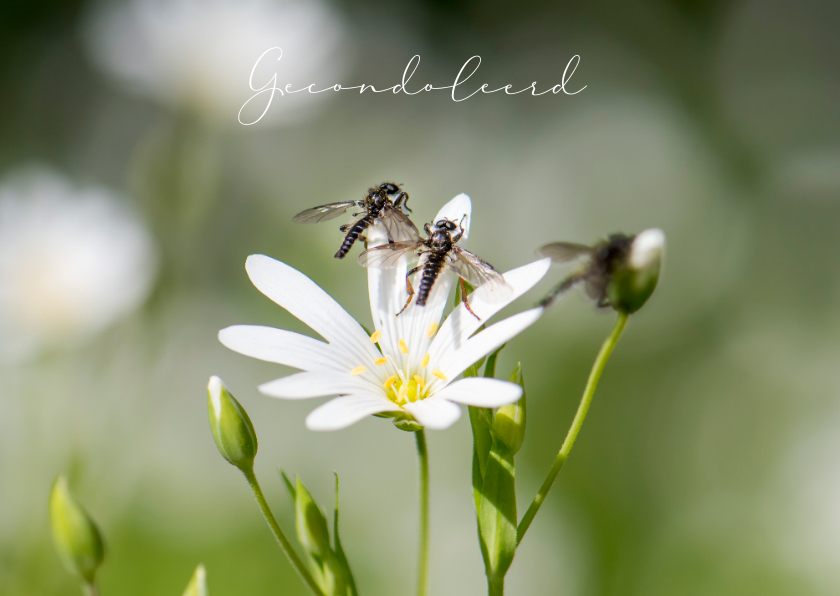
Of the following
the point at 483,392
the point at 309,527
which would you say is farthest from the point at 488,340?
the point at 309,527

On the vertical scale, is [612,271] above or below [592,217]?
below

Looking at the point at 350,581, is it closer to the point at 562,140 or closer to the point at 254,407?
the point at 254,407

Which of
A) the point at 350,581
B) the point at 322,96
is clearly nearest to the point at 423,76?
the point at 322,96

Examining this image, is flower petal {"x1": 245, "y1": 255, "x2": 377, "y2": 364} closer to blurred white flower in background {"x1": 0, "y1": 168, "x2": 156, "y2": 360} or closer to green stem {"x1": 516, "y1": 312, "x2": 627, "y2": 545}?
green stem {"x1": 516, "y1": 312, "x2": 627, "y2": 545}

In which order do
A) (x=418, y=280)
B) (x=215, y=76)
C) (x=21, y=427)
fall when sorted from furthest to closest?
(x=215, y=76)
(x=21, y=427)
(x=418, y=280)

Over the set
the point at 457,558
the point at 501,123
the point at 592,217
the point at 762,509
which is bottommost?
the point at 457,558

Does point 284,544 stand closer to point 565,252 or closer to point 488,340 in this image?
point 488,340
